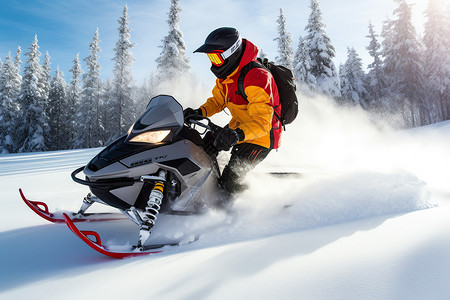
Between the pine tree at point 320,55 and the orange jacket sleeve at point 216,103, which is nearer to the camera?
the orange jacket sleeve at point 216,103

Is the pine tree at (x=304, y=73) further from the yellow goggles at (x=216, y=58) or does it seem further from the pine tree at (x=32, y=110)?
the pine tree at (x=32, y=110)

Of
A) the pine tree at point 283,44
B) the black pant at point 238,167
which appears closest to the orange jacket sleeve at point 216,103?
the black pant at point 238,167

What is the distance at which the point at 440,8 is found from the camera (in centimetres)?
2856

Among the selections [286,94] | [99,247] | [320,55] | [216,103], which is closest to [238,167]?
[286,94]

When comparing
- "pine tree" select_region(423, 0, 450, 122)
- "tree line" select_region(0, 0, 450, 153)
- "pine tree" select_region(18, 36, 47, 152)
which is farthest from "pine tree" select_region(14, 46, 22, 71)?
"pine tree" select_region(423, 0, 450, 122)

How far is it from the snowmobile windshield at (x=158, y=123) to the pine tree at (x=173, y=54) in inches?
881

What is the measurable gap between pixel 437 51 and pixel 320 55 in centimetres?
1461

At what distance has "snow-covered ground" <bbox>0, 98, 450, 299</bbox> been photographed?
1.52 meters

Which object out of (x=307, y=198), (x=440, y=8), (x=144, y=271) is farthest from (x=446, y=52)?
(x=144, y=271)

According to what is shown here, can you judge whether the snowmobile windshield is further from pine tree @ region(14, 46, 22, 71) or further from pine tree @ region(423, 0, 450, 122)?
pine tree @ region(14, 46, 22, 71)

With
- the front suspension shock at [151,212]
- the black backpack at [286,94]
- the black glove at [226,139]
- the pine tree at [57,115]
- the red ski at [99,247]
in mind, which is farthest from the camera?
the pine tree at [57,115]

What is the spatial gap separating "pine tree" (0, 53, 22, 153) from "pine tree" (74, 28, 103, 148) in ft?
25.6

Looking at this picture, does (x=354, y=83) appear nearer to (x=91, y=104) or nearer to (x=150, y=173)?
(x=91, y=104)

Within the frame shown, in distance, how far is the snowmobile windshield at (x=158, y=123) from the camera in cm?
266
